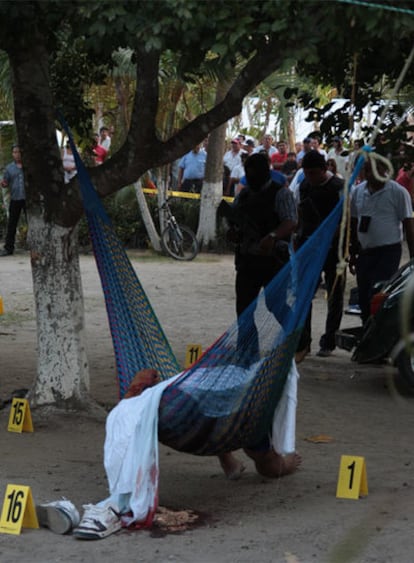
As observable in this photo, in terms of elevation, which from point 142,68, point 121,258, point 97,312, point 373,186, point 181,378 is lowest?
point 97,312

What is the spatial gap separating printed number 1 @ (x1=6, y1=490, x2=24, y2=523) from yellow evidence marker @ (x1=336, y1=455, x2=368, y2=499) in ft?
4.68

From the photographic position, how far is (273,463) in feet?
14.3

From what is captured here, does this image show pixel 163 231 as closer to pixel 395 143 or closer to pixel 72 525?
pixel 395 143

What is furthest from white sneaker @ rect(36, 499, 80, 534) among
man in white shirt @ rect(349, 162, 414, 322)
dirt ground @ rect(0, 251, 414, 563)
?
man in white shirt @ rect(349, 162, 414, 322)

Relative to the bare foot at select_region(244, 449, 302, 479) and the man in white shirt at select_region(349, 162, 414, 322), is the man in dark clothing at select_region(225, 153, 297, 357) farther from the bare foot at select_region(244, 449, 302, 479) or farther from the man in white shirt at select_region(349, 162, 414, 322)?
the bare foot at select_region(244, 449, 302, 479)

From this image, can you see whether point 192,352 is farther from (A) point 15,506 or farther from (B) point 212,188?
(B) point 212,188

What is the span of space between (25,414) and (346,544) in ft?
16.0

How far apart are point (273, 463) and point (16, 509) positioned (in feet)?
4.13

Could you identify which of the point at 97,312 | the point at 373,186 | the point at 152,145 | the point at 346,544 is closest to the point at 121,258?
the point at 152,145

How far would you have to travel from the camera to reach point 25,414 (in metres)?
5.22

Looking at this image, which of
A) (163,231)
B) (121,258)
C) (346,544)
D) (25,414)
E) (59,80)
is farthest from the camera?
(163,231)

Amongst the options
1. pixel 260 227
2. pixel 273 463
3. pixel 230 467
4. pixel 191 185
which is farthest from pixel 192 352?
pixel 191 185

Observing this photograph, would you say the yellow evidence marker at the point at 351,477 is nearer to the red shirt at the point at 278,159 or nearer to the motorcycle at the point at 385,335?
the motorcycle at the point at 385,335

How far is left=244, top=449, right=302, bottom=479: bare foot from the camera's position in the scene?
4277 mm
